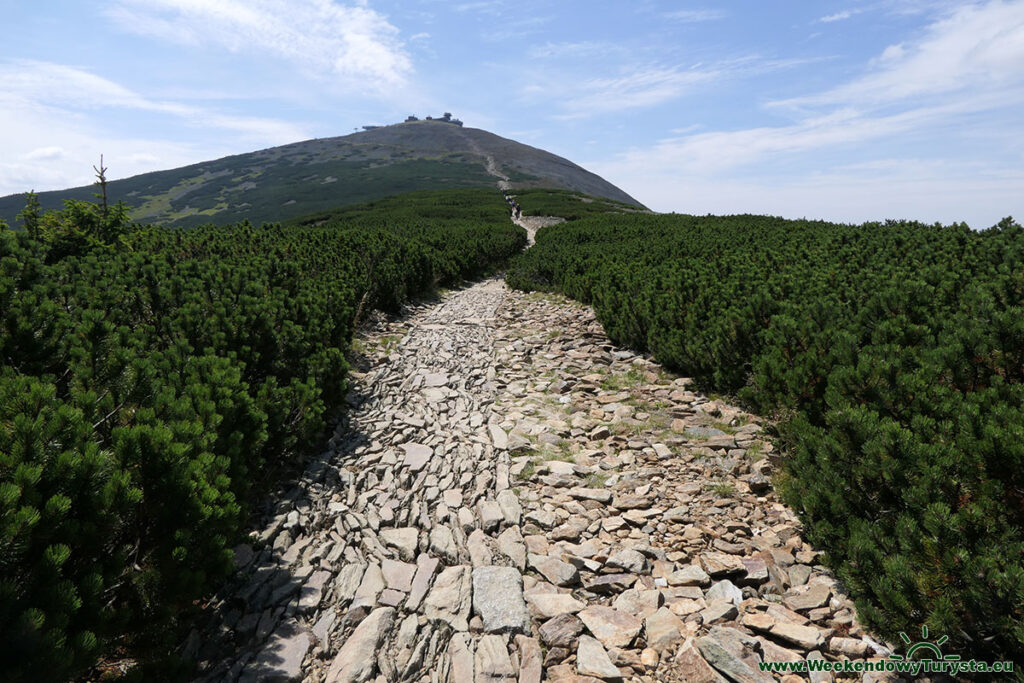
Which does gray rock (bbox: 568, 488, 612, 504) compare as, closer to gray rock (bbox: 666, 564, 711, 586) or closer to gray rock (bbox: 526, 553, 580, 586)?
gray rock (bbox: 526, 553, 580, 586)

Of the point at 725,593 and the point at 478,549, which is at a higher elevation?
the point at 725,593

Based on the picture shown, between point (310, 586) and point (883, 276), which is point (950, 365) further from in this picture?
point (310, 586)

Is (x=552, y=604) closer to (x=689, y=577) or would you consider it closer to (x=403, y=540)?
(x=689, y=577)

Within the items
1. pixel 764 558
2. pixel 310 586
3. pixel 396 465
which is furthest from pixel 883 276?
pixel 310 586

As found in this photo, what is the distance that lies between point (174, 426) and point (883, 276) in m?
9.12

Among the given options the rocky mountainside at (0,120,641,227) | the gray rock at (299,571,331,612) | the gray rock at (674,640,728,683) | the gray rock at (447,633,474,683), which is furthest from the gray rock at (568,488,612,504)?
the rocky mountainside at (0,120,641,227)

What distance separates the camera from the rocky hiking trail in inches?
139

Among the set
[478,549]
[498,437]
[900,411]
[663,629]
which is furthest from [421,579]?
[900,411]

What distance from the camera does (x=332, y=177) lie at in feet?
384

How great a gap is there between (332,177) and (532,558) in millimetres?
127088

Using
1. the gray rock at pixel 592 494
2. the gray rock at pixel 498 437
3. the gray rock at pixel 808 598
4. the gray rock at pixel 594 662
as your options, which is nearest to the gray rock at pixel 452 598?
the gray rock at pixel 594 662

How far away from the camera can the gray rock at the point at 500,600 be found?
3.92 metres

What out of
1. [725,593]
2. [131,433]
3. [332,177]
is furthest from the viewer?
[332,177]

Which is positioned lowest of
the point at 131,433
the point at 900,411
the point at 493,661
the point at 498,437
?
the point at 493,661
